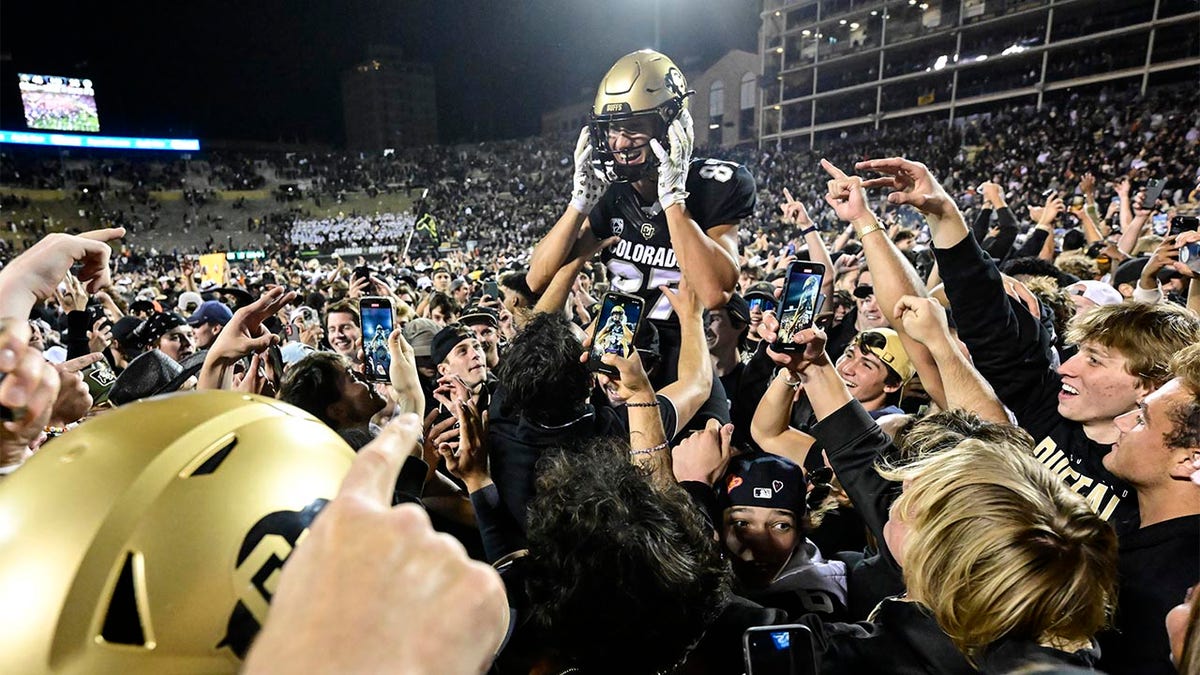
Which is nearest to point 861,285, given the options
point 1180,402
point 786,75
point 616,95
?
point 616,95

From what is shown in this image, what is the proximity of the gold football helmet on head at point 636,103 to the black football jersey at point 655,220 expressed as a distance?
361 millimetres

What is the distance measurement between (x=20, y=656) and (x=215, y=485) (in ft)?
0.83

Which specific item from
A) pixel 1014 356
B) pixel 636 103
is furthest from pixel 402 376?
pixel 1014 356

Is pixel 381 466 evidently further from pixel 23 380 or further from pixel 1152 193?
pixel 1152 193

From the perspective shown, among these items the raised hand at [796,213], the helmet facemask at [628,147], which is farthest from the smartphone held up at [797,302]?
the raised hand at [796,213]

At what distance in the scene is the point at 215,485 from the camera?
790 mm

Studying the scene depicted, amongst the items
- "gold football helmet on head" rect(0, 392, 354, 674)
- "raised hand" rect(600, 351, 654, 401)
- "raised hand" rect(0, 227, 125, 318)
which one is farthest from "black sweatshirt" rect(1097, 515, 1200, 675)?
"raised hand" rect(0, 227, 125, 318)

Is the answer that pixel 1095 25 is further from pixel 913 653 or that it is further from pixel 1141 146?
pixel 913 653

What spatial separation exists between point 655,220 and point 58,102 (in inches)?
1939

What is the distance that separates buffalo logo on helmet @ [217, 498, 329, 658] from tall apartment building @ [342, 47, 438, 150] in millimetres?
77519

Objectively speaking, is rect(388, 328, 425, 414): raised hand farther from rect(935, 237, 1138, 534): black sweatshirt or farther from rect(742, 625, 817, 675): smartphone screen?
rect(935, 237, 1138, 534): black sweatshirt

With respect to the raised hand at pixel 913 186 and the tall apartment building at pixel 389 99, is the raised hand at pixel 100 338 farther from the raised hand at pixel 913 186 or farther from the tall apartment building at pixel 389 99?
the tall apartment building at pixel 389 99

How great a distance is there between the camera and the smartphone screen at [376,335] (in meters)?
2.90

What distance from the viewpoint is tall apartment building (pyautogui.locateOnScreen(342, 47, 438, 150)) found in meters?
73.8
